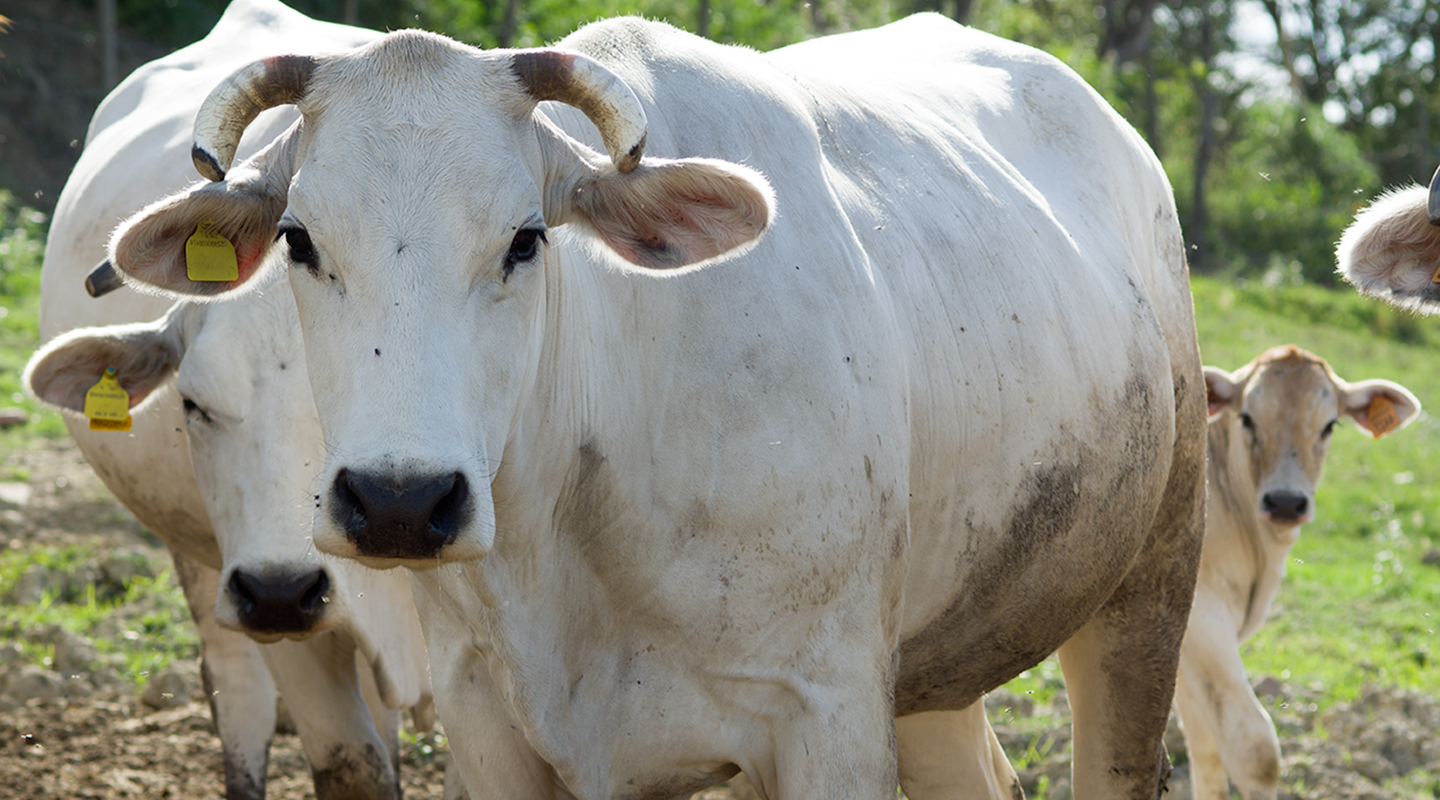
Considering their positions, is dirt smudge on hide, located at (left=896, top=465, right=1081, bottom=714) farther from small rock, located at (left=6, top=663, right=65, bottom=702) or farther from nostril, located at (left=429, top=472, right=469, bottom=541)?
small rock, located at (left=6, top=663, right=65, bottom=702)

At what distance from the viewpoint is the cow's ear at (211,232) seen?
255 cm

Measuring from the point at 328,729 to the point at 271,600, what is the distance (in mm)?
976

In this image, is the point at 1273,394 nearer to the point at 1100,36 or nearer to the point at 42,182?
the point at 42,182

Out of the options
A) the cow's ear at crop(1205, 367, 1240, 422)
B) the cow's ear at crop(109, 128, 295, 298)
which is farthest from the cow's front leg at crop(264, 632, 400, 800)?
the cow's ear at crop(1205, 367, 1240, 422)

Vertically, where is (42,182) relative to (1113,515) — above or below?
below

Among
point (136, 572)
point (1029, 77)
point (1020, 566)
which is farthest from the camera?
point (136, 572)

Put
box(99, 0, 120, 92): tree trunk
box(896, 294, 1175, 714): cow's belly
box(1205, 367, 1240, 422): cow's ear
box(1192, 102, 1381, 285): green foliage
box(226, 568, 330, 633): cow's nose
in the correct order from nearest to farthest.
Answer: box(896, 294, 1175, 714): cow's belly
box(226, 568, 330, 633): cow's nose
box(1205, 367, 1240, 422): cow's ear
box(99, 0, 120, 92): tree trunk
box(1192, 102, 1381, 285): green foliage

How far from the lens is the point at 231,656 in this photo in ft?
15.7

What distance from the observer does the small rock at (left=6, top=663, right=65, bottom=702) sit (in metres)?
5.54

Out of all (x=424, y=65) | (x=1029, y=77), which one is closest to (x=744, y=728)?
(x=424, y=65)

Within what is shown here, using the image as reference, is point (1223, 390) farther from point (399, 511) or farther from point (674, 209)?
point (399, 511)

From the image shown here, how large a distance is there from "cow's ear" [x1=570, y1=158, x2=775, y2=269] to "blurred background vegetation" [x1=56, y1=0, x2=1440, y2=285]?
7.06 m

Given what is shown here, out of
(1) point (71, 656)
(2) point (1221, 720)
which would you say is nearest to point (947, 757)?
(2) point (1221, 720)

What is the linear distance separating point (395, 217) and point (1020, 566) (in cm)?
171
